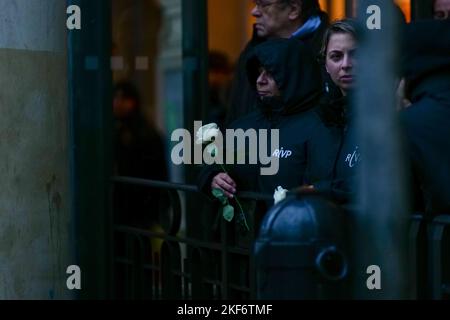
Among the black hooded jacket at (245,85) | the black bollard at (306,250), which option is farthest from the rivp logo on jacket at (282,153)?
the black bollard at (306,250)

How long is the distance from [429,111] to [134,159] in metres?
4.87

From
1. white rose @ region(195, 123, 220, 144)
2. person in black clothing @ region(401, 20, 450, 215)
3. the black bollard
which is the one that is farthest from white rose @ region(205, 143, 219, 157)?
the black bollard

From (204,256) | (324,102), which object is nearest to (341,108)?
(324,102)

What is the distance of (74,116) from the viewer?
704cm

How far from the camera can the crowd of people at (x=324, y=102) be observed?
181 inches

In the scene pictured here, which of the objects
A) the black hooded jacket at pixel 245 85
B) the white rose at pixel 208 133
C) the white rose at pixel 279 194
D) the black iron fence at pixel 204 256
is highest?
the black hooded jacket at pixel 245 85

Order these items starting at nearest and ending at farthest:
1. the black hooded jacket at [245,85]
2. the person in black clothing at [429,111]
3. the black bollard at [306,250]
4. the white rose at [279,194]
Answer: the black bollard at [306,250]
the person in black clothing at [429,111]
the white rose at [279,194]
the black hooded jacket at [245,85]

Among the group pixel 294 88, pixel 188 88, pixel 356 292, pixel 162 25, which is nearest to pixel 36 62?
pixel 294 88

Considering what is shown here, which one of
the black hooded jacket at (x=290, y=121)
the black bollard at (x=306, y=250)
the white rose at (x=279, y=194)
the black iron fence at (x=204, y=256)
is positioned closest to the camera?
the black bollard at (x=306, y=250)

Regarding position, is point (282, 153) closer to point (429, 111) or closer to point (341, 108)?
point (341, 108)

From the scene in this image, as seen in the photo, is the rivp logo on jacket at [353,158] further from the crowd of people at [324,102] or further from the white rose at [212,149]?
the white rose at [212,149]

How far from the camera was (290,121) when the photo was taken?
18.2 feet

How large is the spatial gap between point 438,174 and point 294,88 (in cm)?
115

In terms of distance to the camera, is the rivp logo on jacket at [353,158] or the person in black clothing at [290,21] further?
the person in black clothing at [290,21]
